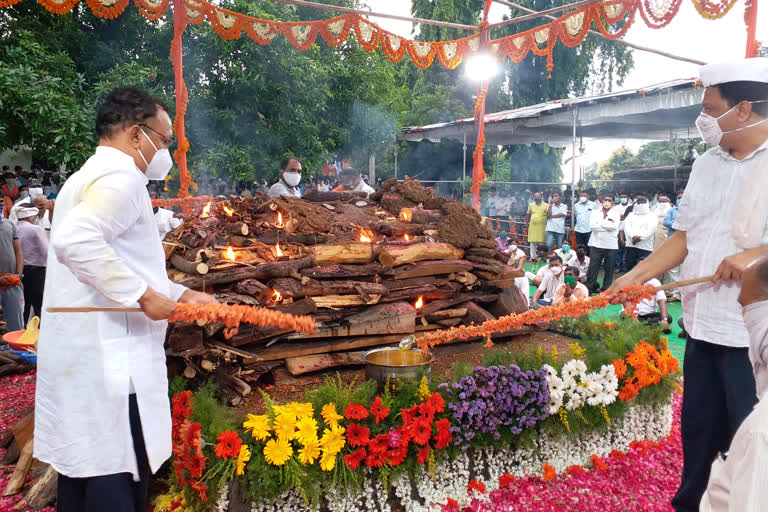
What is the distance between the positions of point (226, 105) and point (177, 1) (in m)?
7.85

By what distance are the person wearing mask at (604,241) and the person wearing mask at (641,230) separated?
1.21 ft

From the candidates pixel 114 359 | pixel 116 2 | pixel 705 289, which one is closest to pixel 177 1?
pixel 116 2

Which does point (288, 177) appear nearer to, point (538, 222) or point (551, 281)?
point (551, 281)

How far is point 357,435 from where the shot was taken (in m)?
3.72

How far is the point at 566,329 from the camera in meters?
6.52

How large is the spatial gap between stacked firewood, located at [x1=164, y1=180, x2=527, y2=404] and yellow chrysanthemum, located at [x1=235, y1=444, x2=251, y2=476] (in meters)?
1.24

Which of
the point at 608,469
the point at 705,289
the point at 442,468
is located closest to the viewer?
the point at 705,289

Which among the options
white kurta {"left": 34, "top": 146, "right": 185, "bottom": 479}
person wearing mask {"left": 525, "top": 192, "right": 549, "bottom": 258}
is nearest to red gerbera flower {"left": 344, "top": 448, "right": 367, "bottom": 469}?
white kurta {"left": 34, "top": 146, "right": 185, "bottom": 479}

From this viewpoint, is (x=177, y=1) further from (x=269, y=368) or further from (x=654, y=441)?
(x=654, y=441)

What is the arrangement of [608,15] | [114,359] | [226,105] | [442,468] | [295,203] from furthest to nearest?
[226,105] < [608,15] < [295,203] < [442,468] < [114,359]

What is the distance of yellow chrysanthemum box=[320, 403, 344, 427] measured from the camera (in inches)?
146

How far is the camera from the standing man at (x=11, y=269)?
7934mm

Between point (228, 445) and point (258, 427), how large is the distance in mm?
218

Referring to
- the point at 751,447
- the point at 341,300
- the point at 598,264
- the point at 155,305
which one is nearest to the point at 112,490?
the point at 155,305
